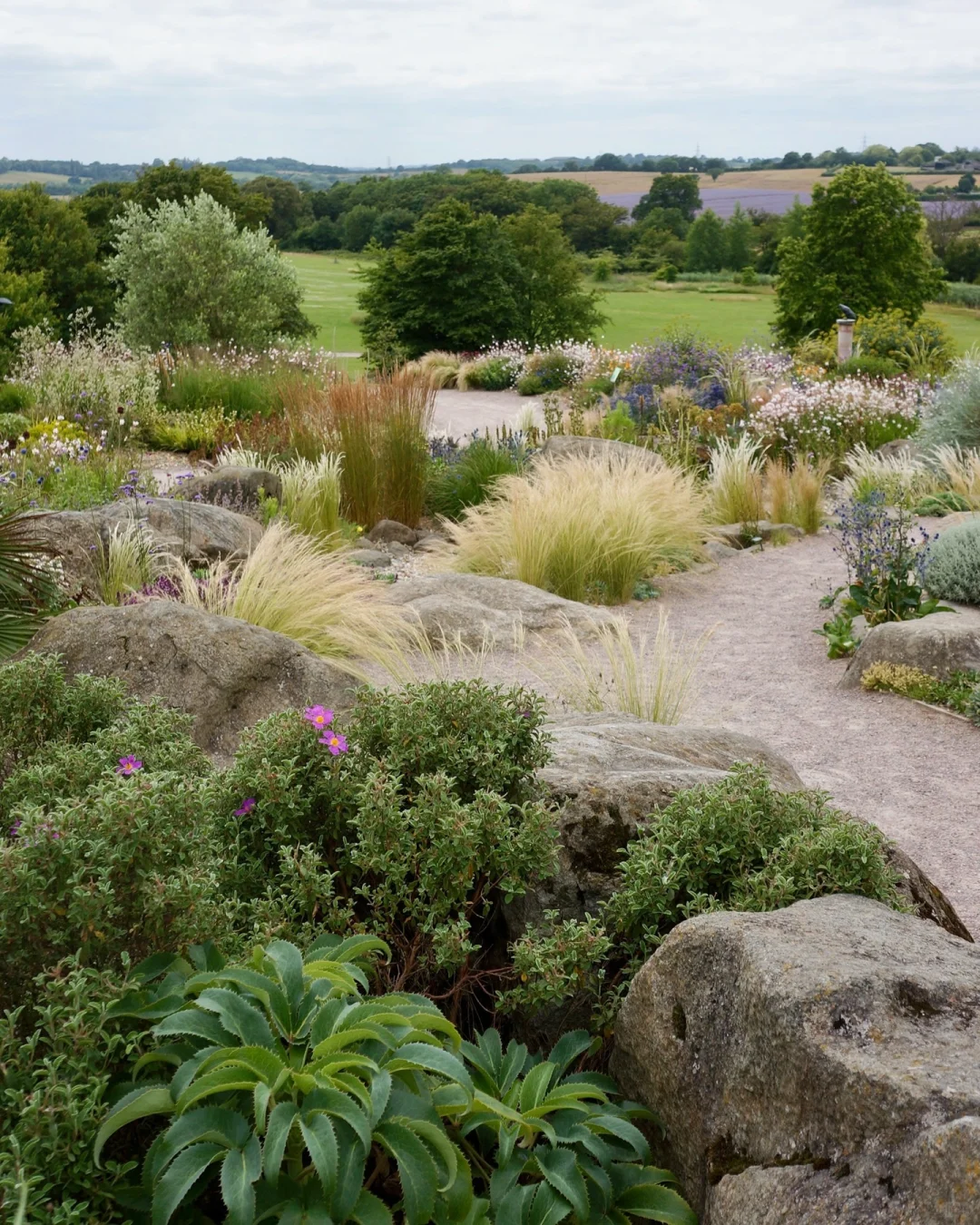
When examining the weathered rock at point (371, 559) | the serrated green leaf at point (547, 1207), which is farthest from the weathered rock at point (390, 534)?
the serrated green leaf at point (547, 1207)

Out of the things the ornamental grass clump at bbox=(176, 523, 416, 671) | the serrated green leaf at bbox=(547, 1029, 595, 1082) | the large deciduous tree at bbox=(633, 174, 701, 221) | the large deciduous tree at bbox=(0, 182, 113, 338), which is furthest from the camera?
the large deciduous tree at bbox=(633, 174, 701, 221)

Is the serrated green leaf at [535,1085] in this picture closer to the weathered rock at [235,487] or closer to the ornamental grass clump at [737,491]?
the weathered rock at [235,487]

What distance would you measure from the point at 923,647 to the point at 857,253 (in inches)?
A: 909

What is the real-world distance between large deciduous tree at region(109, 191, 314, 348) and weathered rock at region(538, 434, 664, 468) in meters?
9.28

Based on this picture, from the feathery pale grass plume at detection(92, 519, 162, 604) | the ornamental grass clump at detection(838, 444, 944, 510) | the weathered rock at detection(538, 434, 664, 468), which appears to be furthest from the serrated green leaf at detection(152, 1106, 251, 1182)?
the weathered rock at detection(538, 434, 664, 468)

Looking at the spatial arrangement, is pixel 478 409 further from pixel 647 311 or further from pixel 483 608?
pixel 647 311

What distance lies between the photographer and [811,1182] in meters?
1.66

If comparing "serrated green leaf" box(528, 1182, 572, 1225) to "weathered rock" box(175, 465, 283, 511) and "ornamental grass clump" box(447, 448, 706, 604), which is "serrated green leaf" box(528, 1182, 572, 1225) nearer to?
"ornamental grass clump" box(447, 448, 706, 604)

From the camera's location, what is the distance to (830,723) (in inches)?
228

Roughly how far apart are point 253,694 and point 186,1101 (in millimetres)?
2963


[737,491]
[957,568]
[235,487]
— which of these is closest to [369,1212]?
[957,568]

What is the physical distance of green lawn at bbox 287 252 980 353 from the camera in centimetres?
3497

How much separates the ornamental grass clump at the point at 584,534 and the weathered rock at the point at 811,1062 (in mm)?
5886

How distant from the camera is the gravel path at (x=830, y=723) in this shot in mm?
4547
